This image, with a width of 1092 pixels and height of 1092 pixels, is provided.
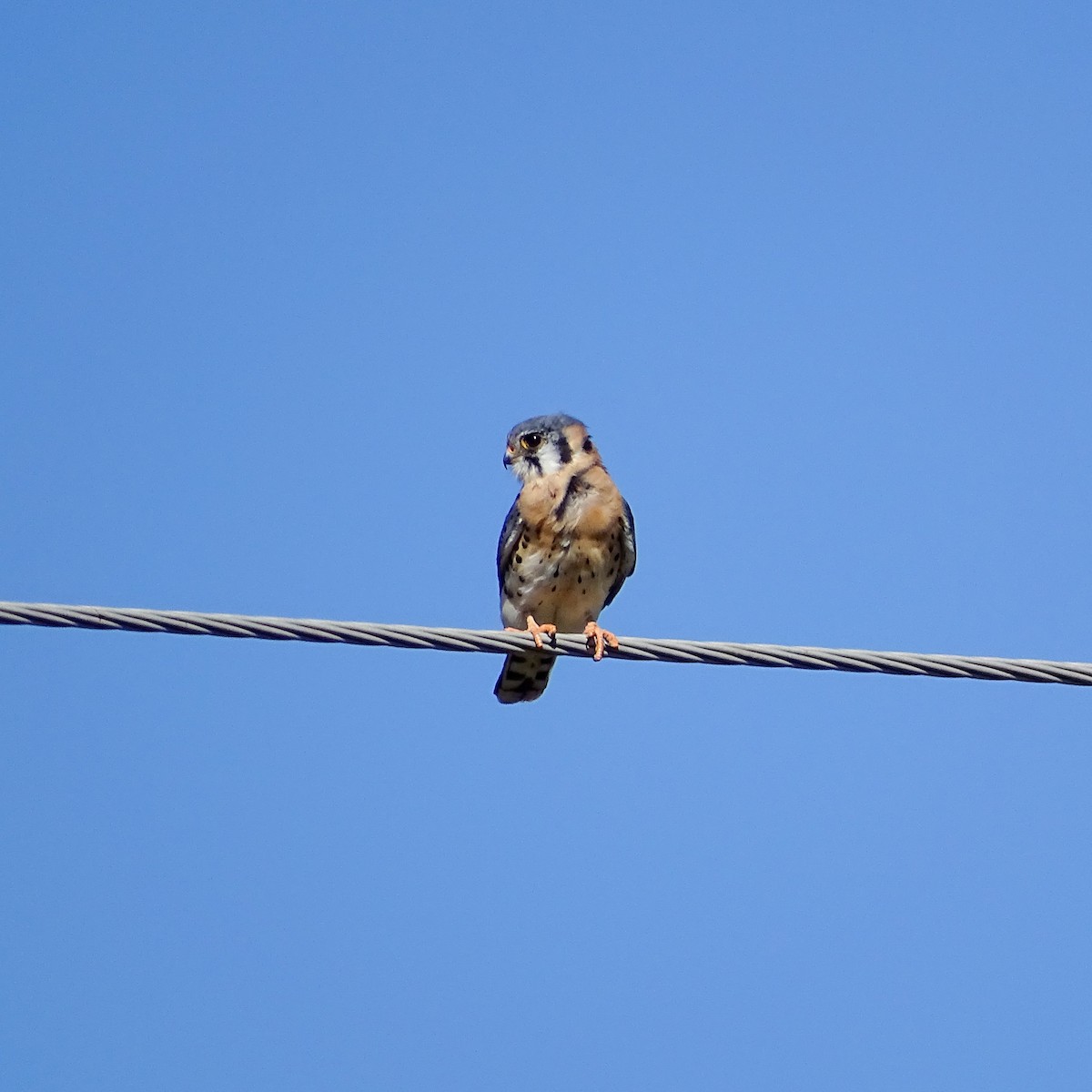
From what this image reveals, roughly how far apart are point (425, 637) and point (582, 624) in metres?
3.36


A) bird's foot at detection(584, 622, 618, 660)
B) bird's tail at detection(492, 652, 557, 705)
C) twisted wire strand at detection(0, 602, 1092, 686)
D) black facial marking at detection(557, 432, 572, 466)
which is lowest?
twisted wire strand at detection(0, 602, 1092, 686)

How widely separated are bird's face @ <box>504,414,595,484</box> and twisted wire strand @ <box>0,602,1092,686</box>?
10.7ft

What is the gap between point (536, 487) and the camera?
843cm

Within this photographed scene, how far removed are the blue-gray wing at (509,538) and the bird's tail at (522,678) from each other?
1.40 feet

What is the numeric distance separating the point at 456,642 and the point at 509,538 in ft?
10.5

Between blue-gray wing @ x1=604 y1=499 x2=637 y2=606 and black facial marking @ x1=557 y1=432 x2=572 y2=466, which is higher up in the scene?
black facial marking @ x1=557 y1=432 x2=572 y2=466

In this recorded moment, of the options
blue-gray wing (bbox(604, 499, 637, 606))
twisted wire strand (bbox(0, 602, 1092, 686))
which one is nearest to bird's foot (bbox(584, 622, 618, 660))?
twisted wire strand (bbox(0, 602, 1092, 686))

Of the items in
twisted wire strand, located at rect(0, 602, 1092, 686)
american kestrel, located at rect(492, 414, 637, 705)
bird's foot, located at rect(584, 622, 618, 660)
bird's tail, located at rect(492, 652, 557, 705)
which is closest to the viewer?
twisted wire strand, located at rect(0, 602, 1092, 686)

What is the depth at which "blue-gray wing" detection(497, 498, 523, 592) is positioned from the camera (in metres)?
8.38

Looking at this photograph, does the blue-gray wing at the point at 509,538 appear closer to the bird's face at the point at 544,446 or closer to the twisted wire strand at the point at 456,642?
the bird's face at the point at 544,446

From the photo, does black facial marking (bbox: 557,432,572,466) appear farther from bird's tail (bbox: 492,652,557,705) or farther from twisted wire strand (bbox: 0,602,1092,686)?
twisted wire strand (bbox: 0,602,1092,686)

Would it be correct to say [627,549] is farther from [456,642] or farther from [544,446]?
[456,642]

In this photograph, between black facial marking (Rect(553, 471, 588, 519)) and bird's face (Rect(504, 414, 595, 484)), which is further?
bird's face (Rect(504, 414, 595, 484))

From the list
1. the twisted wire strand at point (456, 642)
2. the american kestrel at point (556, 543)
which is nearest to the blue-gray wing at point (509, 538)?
the american kestrel at point (556, 543)
